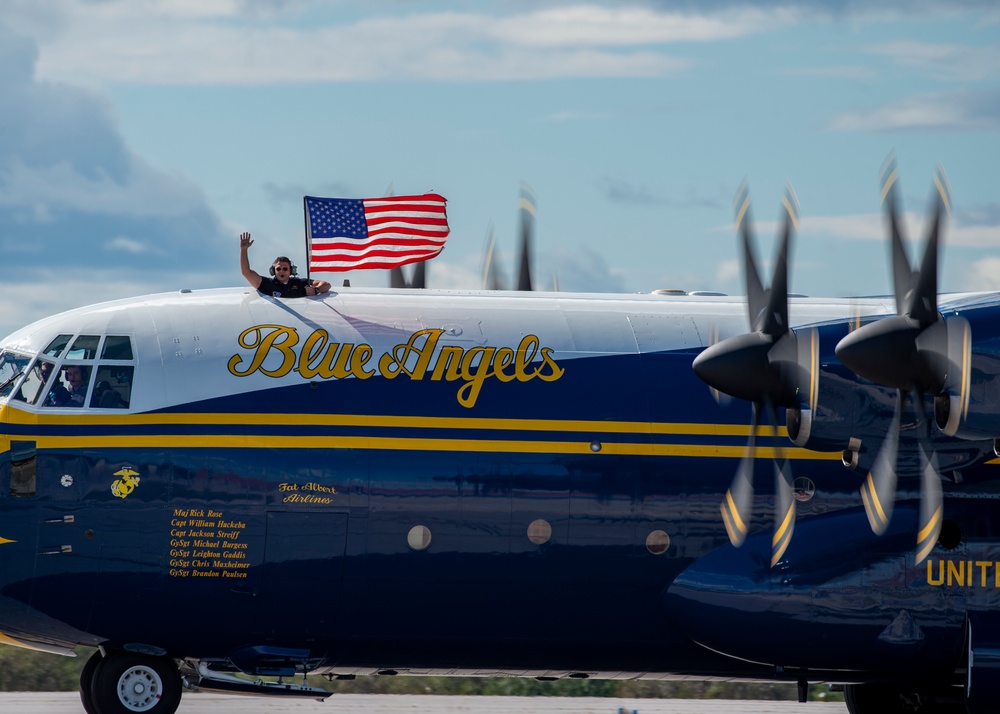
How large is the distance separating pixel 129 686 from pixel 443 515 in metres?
3.97

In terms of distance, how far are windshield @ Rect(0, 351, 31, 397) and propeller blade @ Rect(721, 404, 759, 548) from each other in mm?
7990

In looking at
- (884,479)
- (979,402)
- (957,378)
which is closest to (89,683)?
(884,479)

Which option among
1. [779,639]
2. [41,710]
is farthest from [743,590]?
[41,710]

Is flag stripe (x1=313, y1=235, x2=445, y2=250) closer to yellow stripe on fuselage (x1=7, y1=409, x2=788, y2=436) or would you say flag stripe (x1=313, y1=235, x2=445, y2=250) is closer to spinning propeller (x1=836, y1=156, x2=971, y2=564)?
yellow stripe on fuselage (x1=7, y1=409, x2=788, y2=436)

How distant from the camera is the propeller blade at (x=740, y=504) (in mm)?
14773

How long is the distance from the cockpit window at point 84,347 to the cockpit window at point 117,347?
4.2 inches

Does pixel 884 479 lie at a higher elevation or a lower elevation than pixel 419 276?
lower

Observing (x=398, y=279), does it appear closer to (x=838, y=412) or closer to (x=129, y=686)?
(x=129, y=686)

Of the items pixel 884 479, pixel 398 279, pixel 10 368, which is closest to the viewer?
pixel 884 479

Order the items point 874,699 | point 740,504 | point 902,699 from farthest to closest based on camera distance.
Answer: point 874,699 → point 902,699 → point 740,504

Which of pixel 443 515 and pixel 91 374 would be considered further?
pixel 91 374

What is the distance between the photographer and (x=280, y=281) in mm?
15875

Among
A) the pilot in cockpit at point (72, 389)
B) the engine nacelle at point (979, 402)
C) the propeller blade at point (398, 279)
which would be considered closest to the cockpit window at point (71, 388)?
the pilot in cockpit at point (72, 389)

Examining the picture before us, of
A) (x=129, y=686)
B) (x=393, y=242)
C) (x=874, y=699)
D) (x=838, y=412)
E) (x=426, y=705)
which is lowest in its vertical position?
(x=426, y=705)
